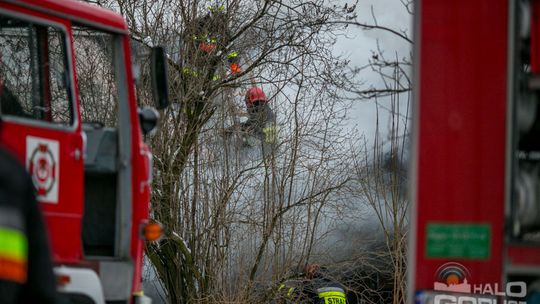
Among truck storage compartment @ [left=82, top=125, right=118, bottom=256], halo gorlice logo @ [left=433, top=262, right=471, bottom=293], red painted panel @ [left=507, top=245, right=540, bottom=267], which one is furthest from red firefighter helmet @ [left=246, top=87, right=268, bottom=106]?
red painted panel @ [left=507, top=245, right=540, bottom=267]

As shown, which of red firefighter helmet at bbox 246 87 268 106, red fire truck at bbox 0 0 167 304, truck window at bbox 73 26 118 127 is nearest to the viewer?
red fire truck at bbox 0 0 167 304

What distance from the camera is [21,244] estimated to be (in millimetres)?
2436

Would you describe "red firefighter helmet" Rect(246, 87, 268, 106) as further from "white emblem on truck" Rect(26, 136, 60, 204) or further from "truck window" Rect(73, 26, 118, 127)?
"white emblem on truck" Rect(26, 136, 60, 204)

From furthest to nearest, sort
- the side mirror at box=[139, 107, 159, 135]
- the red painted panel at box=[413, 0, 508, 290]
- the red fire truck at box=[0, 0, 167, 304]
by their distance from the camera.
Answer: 1. the side mirror at box=[139, 107, 159, 135]
2. the red fire truck at box=[0, 0, 167, 304]
3. the red painted panel at box=[413, 0, 508, 290]

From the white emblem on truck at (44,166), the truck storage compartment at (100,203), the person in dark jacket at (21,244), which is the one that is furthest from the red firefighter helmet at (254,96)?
the person in dark jacket at (21,244)

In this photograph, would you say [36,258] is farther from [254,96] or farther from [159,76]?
[254,96]

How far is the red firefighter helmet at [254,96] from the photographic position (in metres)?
15.9

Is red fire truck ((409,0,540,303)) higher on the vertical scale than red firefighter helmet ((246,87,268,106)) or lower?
lower

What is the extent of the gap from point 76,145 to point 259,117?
989 centimetres

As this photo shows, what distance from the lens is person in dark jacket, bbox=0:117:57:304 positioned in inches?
A: 94.6

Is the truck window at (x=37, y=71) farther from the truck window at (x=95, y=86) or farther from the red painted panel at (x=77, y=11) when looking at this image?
the truck window at (x=95, y=86)

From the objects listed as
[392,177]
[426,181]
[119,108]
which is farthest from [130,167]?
[392,177]

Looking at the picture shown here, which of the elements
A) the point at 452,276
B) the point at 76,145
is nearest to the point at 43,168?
the point at 76,145

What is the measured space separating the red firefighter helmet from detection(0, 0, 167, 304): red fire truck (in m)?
8.86
